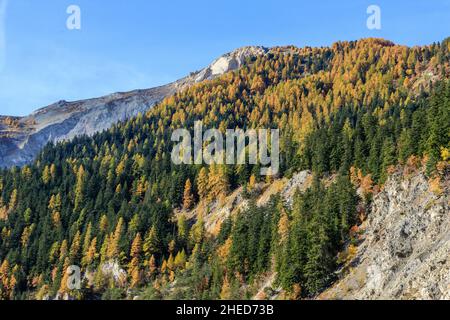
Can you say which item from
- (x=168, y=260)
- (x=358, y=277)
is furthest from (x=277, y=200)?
(x=358, y=277)

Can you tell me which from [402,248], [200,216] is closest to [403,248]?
[402,248]

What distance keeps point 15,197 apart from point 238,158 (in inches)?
3136

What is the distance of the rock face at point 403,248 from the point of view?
5428cm

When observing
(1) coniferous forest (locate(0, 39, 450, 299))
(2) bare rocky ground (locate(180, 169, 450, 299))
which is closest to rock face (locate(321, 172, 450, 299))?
(2) bare rocky ground (locate(180, 169, 450, 299))

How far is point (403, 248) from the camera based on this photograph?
64812 mm

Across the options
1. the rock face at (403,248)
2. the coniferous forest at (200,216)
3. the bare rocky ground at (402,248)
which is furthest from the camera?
the coniferous forest at (200,216)

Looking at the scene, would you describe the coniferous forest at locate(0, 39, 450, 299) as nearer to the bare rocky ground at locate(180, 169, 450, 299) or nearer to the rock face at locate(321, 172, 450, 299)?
the bare rocky ground at locate(180, 169, 450, 299)

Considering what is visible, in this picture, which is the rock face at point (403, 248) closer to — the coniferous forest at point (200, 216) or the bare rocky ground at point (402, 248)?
the bare rocky ground at point (402, 248)

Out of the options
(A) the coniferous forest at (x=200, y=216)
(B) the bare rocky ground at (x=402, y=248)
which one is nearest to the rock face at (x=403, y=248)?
(B) the bare rocky ground at (x=402, y=248)

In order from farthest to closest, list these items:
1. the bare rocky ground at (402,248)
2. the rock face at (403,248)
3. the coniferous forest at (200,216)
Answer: the coniferous forest at (200,216)
the bare rocky ground at (402,248)
the rock face at (403,248)

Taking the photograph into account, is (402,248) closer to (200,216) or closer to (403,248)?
(403,248)

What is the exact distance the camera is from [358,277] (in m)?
66.0

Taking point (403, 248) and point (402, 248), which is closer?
point (403, 248)

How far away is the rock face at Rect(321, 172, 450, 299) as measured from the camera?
54281 mm
